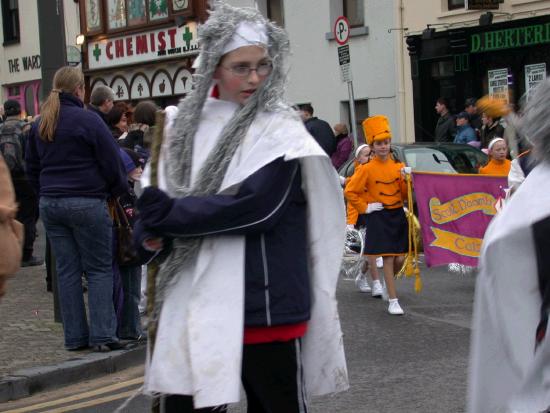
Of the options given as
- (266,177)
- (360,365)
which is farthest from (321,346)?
(360,365)

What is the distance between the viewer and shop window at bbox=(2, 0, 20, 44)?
37438mm

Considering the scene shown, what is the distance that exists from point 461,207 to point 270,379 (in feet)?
25.9

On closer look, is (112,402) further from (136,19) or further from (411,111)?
(136,19)

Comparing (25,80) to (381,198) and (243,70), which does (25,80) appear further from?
(243,70)

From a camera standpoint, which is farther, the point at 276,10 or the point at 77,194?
the point at 276,10

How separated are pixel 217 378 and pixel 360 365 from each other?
166 inches

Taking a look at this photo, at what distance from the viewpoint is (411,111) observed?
2445 centimetres

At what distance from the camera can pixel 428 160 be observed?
49.4ft

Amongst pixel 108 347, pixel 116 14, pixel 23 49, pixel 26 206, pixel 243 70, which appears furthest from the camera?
pixel 23 49

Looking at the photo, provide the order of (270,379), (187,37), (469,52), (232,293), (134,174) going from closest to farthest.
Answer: (232,293) < (270,379) < (134,174) < (469,52) < (187,37)

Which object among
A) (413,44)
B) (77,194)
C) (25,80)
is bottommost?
(77,194)

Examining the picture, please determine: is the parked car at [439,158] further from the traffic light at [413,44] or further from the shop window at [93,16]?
the shop window at [93,16]

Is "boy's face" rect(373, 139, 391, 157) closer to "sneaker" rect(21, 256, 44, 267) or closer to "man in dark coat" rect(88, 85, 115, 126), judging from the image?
"man in dark coat" rect(88, 85, 115, 126)

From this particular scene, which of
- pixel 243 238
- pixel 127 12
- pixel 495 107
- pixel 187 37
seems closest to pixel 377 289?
pixel 495 107
